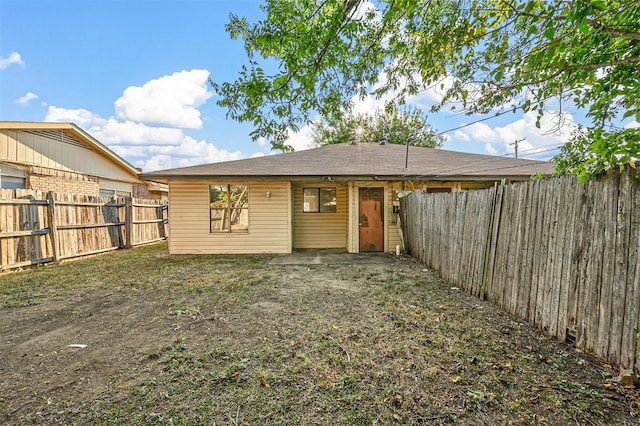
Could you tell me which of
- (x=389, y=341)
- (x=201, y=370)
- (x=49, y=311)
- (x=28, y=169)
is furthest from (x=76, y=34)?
Answer: (x=389, y=341)

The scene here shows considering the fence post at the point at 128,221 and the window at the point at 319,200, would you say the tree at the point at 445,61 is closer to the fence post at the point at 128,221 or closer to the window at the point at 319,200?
the window at the point at 319,200

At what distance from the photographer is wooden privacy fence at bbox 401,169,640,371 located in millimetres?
2412

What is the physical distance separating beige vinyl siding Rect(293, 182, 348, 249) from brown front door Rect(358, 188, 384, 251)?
103 cm

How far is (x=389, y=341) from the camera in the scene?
321cm

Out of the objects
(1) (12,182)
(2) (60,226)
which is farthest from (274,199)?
(1) (12,182)

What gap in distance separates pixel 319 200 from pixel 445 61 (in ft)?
23.0

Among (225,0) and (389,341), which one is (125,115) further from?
(389,341)

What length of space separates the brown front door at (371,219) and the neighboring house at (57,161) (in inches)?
354

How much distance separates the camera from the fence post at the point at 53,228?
7.55 metres

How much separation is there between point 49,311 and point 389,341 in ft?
16.3

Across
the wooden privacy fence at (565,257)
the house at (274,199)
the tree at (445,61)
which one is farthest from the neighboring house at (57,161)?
the wooden privacy fence at (565,257)

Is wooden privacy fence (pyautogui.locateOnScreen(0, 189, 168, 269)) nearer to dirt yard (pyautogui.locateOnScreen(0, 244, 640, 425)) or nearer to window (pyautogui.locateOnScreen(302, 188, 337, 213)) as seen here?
dirt yard (pyautogui.locateOnScreen(0, 244, 640, 425))

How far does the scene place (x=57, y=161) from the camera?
10.5 meters

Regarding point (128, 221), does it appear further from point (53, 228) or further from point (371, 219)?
point (371, 219)
